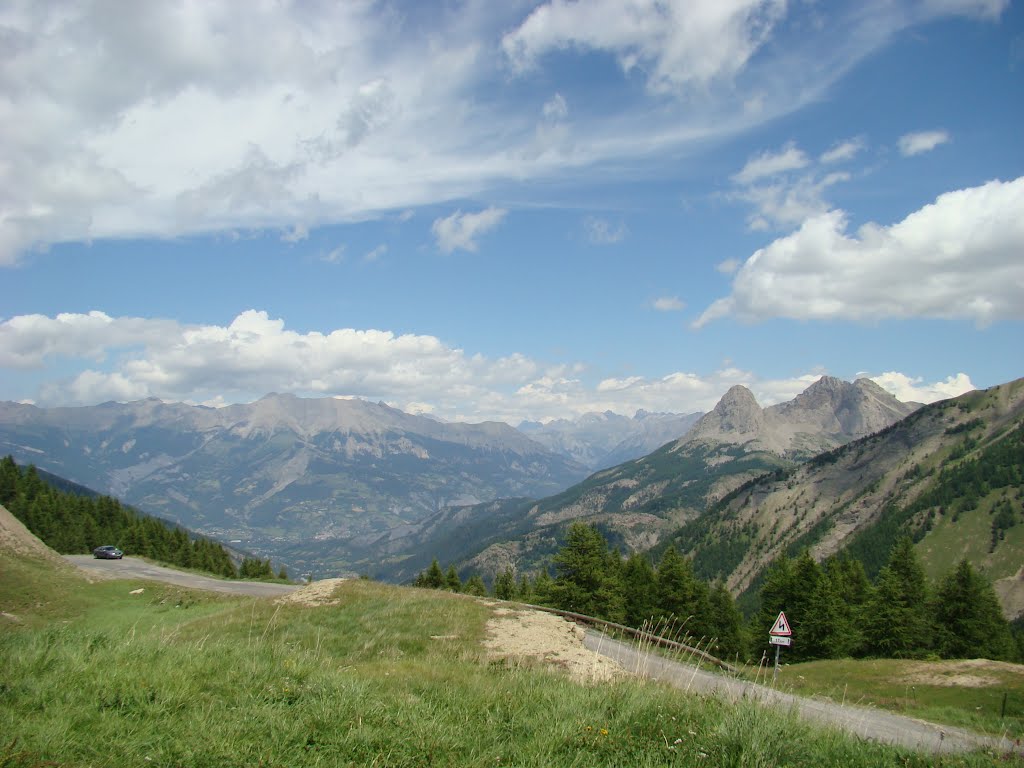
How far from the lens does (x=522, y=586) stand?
247 ft

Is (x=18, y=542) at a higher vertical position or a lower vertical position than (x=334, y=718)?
lower

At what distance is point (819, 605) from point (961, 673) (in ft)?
79.4

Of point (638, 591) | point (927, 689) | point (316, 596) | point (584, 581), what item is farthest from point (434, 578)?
point (927, 689)

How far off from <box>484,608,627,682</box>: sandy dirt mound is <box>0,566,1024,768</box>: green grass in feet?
8.99

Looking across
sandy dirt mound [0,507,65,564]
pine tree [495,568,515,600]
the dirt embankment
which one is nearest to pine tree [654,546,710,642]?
pine tree [495,568,515,600]

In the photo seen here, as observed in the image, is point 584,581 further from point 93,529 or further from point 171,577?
point 93,529

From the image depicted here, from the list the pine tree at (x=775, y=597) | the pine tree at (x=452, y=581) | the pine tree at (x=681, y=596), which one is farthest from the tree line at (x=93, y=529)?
the pine tree at (x=775, y=597)

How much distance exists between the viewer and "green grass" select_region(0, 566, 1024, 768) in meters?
5.72

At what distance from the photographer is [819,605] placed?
161 feet

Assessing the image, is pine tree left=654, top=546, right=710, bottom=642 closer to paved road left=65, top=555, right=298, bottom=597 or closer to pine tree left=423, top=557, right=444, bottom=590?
pine tree left=423, top=557, right=444, bottom=590

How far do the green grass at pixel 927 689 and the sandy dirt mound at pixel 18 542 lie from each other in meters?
42.5

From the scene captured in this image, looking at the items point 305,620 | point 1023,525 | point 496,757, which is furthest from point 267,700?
point 1023,525

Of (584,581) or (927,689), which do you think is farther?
(584,581)

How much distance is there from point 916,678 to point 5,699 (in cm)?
3346
